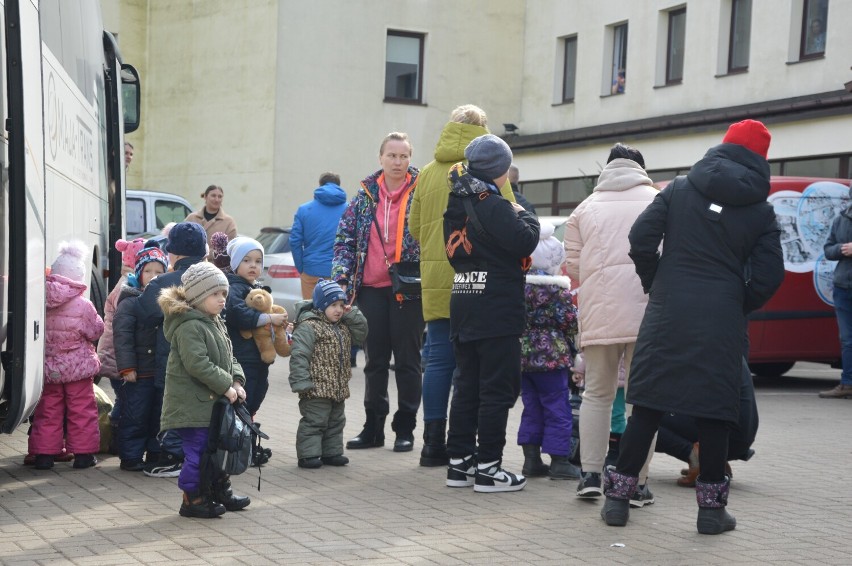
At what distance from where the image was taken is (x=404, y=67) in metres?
31.8

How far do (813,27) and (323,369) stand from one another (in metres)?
16.8

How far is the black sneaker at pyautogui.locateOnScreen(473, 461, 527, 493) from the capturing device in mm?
7609

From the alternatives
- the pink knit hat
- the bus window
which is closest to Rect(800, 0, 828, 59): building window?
the bus window

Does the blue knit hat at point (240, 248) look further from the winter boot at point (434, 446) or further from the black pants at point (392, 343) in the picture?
the winter boot at point (434, 446)

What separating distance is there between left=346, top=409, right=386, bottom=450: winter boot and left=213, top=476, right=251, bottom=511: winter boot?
7.52 feet

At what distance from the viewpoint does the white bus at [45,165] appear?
22.3 ft

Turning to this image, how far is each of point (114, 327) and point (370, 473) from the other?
6.03ft

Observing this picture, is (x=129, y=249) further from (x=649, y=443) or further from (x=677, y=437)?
(x=649, y=443)

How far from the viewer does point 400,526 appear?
6.68m

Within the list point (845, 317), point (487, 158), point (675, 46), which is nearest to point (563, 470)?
point (487, 158)

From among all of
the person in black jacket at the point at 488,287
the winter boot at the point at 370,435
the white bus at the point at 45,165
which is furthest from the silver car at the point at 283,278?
the person in black jacket at the point at 488,287

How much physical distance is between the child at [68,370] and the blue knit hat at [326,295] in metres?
1.38

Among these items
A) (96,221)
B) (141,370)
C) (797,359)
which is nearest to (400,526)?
(141,370)

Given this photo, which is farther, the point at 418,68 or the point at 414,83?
the point at 414,83
